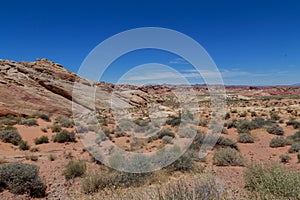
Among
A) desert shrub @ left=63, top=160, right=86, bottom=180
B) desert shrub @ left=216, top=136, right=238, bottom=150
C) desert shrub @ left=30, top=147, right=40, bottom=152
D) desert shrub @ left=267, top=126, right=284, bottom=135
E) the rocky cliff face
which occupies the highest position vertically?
the rocky cliff face

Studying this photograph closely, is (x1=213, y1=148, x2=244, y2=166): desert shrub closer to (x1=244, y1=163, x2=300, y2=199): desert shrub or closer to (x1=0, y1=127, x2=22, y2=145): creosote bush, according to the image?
(x1=244, y1=163, x2=300, y2=199): desert shrub

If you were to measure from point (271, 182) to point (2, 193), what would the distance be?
20.0ft

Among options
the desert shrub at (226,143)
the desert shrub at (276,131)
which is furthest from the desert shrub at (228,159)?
the desert shrub at (276,131)

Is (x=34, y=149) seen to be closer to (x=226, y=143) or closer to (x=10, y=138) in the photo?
(x=10, y=138)

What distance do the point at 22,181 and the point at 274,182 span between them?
5.86 metres

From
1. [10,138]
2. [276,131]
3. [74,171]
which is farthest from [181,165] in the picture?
[276,131]

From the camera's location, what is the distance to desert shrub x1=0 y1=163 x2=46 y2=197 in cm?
568

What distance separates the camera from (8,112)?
20.2 meters

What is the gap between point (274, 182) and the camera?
4160 mm

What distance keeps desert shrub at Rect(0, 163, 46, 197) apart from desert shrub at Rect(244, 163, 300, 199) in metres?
5.02

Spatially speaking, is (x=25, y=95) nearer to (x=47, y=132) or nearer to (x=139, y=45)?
(x=47, y=132)

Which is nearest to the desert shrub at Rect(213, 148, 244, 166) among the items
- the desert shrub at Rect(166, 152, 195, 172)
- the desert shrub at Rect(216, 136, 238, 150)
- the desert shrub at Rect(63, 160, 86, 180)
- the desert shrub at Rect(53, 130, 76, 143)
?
the desert shrub at Rect(166, 152, 195, 172)

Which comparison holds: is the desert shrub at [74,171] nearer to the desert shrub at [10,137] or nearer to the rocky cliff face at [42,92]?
the desert shrub at [10,137]

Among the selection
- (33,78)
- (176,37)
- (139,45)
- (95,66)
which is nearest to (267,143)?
(176,37)
